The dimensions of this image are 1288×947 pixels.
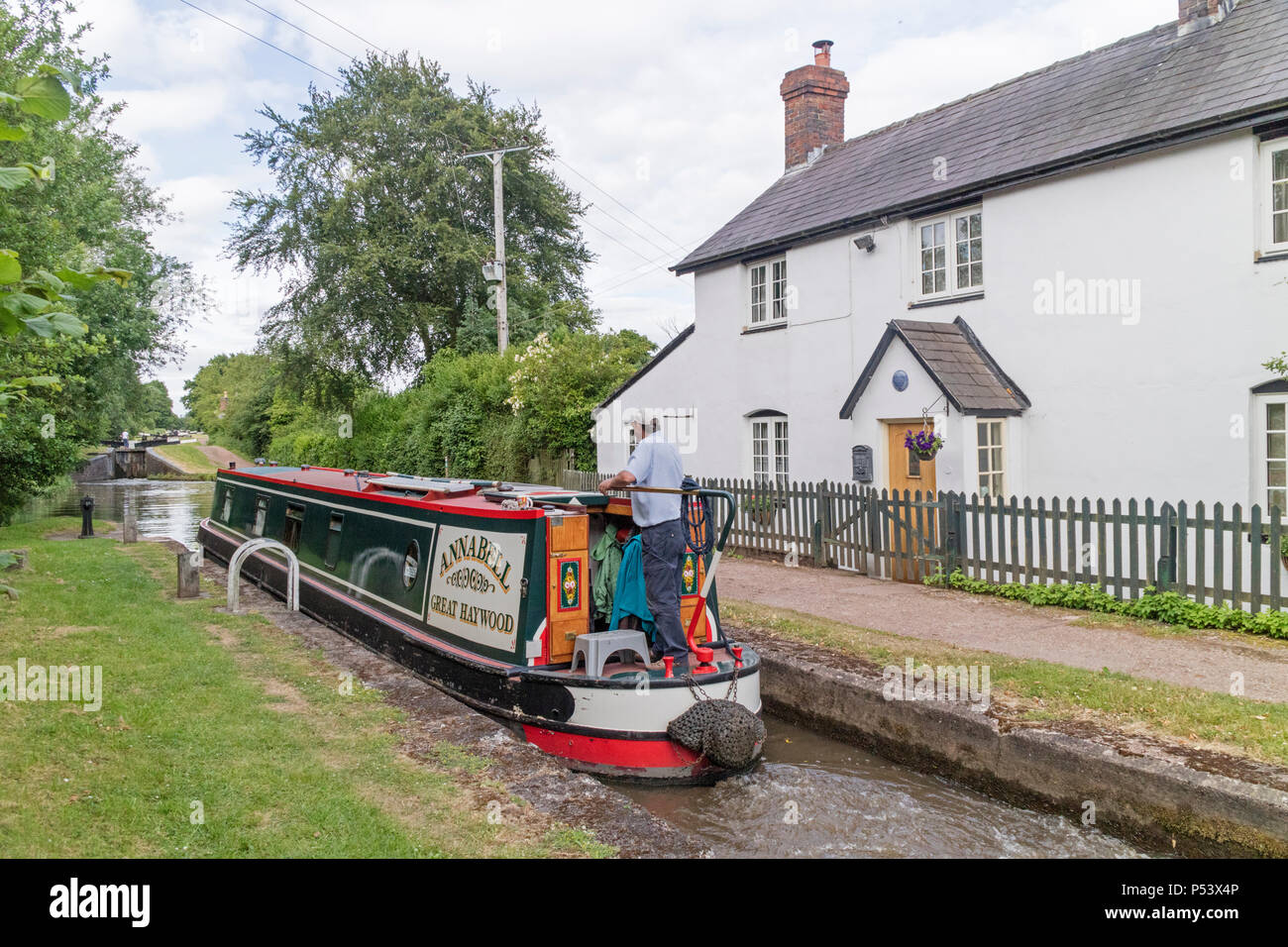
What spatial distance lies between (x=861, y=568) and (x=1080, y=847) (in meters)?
7.05

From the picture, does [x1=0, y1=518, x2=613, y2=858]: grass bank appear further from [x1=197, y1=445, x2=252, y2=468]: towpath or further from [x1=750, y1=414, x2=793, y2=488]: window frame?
[x1=197, y1=445, x2=252, y2=468]: towpath

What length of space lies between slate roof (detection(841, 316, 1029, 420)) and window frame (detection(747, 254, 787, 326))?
337 centimetres

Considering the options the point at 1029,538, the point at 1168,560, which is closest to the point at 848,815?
the point at 1168,560

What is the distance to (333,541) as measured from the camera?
9.34 meters

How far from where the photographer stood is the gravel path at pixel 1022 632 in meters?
6.95

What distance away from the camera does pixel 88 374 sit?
1786 centimetres

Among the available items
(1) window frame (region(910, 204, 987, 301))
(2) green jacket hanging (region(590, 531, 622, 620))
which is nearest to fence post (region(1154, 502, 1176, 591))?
(1) window frame (region(910, 204, 987, 301))

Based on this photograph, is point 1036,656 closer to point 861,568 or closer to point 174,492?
point 861,568

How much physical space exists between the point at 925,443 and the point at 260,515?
330 inches

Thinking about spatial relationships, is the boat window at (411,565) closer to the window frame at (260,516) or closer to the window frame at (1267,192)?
the window frame at (260,516)

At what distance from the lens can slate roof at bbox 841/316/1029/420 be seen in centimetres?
1120

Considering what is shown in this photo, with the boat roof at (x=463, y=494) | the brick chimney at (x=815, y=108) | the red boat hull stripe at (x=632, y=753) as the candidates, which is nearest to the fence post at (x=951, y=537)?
the boat roof at (x=463, y=494)

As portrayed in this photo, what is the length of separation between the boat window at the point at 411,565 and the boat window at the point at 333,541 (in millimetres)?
1633

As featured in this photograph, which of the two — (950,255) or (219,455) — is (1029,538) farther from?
(219,455)
